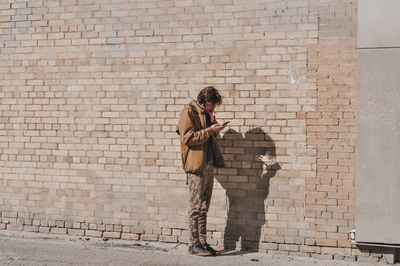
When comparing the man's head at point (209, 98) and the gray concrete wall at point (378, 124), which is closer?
the gray concrete wall at point (378, 124)

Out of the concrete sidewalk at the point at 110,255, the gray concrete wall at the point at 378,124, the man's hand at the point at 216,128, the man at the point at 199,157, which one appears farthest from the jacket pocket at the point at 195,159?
the gray concrete wall at the point at 378,124

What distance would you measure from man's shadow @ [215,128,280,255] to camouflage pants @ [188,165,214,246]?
41 cm

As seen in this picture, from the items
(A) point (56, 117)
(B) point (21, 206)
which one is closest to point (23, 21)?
(A) point (56, 117)

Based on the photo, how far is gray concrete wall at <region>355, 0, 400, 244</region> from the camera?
548cm

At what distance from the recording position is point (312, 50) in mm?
5914

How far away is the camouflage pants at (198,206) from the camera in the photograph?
5777mm

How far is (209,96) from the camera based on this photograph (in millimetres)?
5773

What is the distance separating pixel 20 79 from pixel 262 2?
340 cm

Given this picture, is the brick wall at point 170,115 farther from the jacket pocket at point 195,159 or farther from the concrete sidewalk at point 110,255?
the jacket pocket at point 195,159

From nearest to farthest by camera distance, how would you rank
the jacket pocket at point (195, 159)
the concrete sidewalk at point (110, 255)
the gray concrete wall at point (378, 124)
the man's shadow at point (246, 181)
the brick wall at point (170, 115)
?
the gray concrete wall at point (378, 124) → the concrete sidewalk at point (110, 255) → the jacket pocket at point (195, 159) → the brick wall at point (170, 115) → the man's shadow at point (246, 181)

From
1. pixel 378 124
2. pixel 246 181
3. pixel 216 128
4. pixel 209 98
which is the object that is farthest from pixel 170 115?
pixel 378 124

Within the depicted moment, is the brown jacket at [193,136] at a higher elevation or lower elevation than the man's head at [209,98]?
lower

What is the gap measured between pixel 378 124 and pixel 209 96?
1.86 m

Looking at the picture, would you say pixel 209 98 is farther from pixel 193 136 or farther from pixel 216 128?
pixel 193 136
